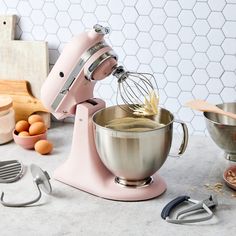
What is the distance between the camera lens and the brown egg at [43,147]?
154 cm

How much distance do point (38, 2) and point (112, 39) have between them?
0.89ft

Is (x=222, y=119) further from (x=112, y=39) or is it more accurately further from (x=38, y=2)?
(x=38, y=2)

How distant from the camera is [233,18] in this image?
154 cm

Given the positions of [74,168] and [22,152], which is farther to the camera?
[22,152]

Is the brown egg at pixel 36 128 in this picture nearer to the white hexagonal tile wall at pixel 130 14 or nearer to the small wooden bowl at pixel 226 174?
the white hexagonal tile wall at pixel 130 14

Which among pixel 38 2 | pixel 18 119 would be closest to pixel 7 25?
pixel 38 2

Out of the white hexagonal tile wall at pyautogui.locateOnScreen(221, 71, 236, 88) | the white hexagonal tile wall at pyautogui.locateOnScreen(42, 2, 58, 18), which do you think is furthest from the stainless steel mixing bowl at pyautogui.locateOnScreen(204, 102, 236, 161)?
the white hexagonal tile wall at pyautogui.locateOnScreen(42, 2, 58, 18)

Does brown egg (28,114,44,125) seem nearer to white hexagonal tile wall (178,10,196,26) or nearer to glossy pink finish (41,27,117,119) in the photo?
glossy pink finish (41,27,117,119)

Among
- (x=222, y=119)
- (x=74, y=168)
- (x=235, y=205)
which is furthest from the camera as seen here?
(x=222, y=119)

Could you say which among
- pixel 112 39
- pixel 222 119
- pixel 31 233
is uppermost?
pixel 112 39

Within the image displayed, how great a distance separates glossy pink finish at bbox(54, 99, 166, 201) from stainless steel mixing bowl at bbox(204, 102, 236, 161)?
0.62 ft

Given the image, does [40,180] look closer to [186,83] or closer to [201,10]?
[186,83]

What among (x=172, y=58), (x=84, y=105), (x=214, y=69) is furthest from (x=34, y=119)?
(x=214, y=69)

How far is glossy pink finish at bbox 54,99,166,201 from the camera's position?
1304 millimetres
